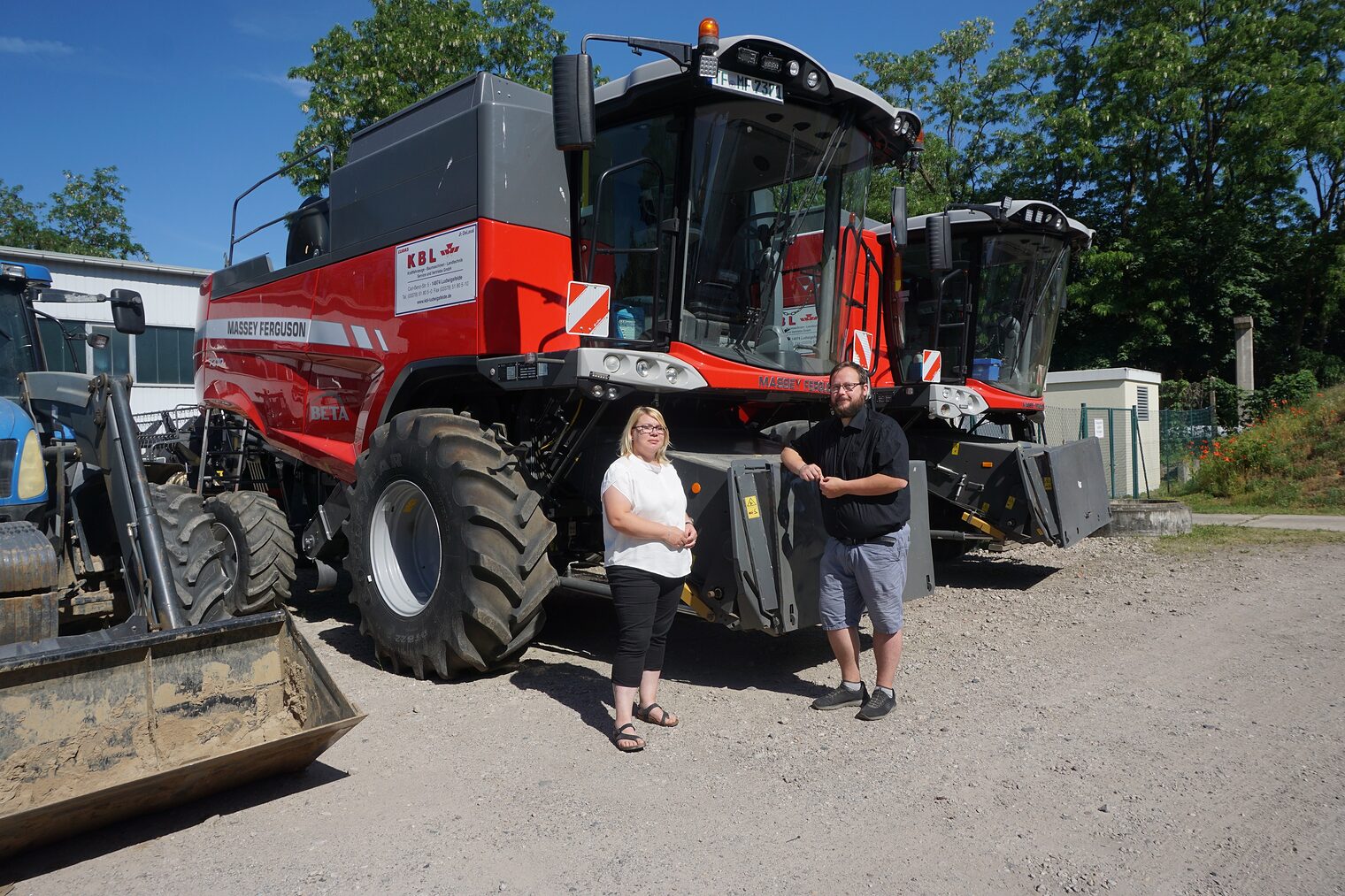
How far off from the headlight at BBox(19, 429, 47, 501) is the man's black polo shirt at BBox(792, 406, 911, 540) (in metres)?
4.12

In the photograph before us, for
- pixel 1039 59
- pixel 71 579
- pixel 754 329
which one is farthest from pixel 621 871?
pixel 1039 59

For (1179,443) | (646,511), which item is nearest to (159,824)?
(646,511)

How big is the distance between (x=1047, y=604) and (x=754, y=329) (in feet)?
13.0

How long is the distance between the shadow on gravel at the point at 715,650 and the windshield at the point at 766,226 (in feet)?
6.12

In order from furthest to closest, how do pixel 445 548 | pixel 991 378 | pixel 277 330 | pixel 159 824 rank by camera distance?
pixel 991 378, pixel 277 330, pixel 445 548, pixel 159 824

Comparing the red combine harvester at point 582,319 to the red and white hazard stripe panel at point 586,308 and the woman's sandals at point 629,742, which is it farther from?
the woman's sandals at point 629,742

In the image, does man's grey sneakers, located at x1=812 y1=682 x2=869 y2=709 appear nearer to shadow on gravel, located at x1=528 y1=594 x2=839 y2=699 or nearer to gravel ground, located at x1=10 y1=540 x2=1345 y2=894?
gravel ground, located at x1=10 y1=540 x2=1345 y2=894

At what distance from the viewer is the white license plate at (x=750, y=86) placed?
197 inches

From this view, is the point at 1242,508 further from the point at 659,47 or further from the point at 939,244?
the point at 659,47

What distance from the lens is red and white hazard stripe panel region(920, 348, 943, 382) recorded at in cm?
A: 860

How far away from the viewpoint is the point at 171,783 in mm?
3369

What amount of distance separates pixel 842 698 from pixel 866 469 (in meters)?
1.23

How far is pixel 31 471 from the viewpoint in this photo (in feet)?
15.7

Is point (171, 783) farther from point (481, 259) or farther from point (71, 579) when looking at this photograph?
point (481, 259)
